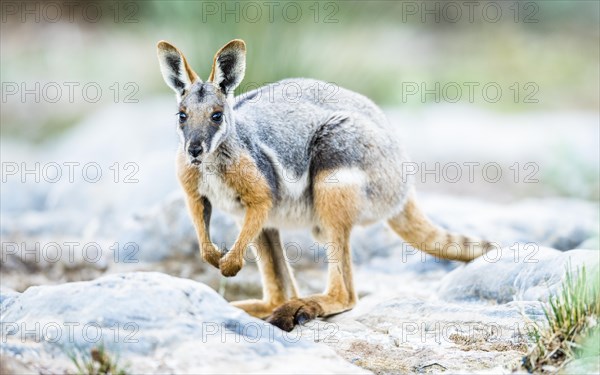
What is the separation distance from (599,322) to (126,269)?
4.05 m

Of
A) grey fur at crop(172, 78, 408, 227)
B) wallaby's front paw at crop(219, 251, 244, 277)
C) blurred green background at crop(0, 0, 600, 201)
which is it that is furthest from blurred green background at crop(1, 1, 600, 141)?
wallaby's front paw at crop(219, 251, 244, 277)

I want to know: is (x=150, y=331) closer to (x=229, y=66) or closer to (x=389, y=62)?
(x=229, y=66)

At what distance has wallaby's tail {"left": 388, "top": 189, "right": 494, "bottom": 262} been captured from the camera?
617 centimetres

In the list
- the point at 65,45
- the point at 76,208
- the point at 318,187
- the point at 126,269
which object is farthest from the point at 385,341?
the point at 65,45

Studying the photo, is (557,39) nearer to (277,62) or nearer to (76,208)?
(277,62)

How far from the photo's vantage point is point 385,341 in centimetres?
496

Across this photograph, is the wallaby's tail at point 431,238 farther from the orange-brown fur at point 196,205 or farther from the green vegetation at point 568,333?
the green vegetation at point 568,333

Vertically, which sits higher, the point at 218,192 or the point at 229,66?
the point at 229,66

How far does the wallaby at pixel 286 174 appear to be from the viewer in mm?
5254

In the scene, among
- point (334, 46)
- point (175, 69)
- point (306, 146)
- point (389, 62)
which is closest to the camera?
point (175, 69)

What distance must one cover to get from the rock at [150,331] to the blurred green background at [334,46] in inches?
224

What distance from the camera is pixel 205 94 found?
5215 mm

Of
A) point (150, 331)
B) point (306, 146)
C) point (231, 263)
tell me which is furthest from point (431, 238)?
point (150, 331)

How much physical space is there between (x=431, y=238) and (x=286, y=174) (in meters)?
1.14
